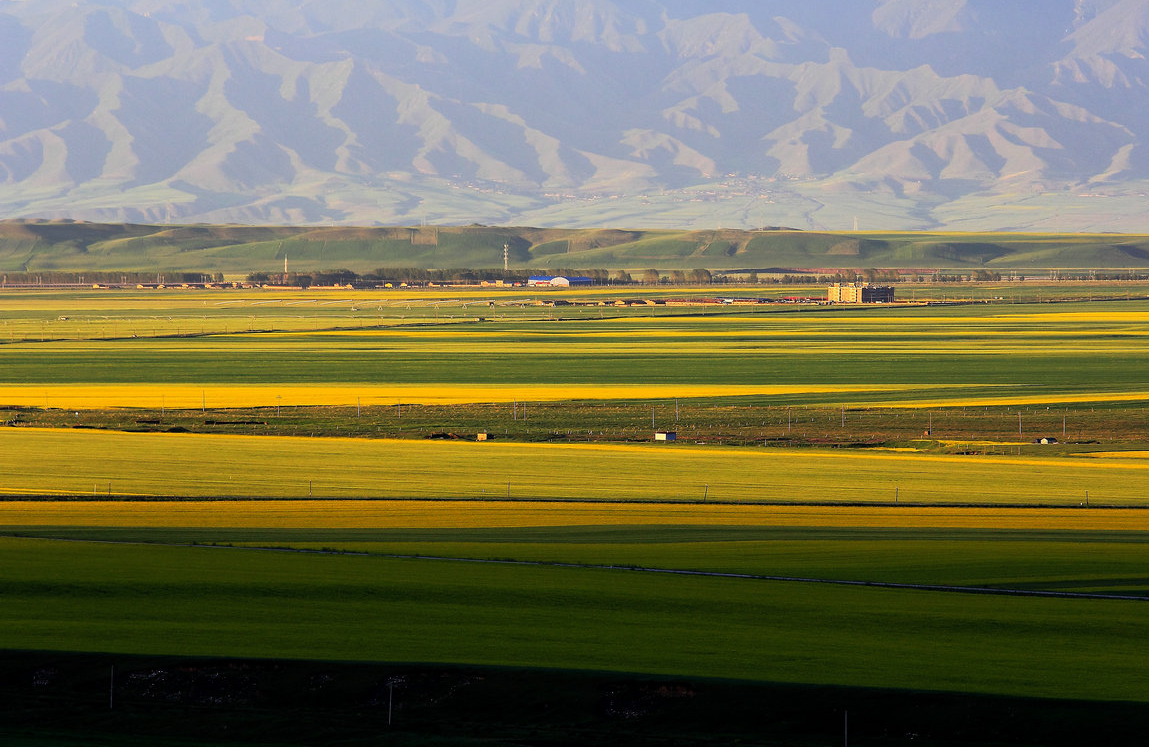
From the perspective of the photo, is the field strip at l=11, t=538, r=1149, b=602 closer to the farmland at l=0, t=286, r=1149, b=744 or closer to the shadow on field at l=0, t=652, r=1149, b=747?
the farmland at l=0, t=286, r=1149, b=744

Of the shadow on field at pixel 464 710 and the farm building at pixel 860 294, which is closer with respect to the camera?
the shadow on field at pixel 464 710

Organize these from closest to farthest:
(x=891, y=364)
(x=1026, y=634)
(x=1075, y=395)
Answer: (x=1026, y=634) → (x=1075, y=395) → (x=891, y=364)

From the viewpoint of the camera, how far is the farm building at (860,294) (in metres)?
162

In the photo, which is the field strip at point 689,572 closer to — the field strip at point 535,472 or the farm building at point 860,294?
the field strip at point 535,472

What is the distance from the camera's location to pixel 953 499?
40.2m

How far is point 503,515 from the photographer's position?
3647 cm

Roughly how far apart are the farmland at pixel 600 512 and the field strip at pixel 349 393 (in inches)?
14.9

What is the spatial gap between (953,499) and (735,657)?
20.9 meters

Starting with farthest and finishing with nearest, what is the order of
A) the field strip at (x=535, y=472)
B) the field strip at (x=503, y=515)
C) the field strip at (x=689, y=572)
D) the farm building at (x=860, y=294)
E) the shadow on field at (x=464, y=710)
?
the farm building at (x=860, y=294) → the field strip at (x=535, y=472) → the field strip at (x=503, y=515) → the field strip at (x=689, y=572) → the shadow on field at (x=464, y=710)

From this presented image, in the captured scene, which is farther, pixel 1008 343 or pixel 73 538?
pixel 1008 343

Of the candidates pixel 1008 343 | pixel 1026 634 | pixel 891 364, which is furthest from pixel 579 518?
pixel 1008 343

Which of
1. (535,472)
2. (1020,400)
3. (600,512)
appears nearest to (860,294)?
(1020,400)

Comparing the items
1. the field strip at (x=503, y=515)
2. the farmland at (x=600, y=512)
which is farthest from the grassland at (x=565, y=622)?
the field strip at (x=503, y=515)

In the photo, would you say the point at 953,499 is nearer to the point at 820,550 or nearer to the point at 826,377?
the point at 820,550
